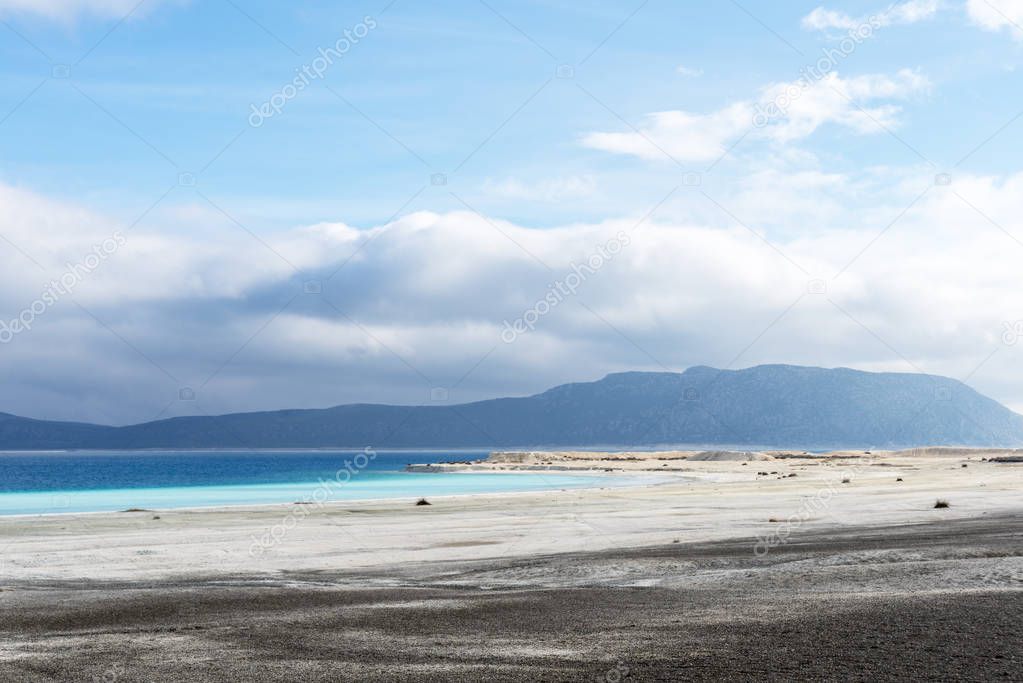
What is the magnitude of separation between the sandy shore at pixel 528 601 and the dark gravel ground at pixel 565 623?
6 cm

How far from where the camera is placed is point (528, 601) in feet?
56.8

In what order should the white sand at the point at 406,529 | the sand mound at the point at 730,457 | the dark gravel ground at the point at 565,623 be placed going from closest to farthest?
the dark gravel ground at the point at 565,623, the white sand at the point at 406,529, the sand mound at the point at 730,457

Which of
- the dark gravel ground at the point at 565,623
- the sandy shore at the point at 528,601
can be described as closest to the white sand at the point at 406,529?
the sandy shore at the point at 528,601

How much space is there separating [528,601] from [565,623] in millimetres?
2729

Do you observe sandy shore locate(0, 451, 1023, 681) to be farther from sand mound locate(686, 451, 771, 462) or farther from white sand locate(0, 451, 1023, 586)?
sand mound locate(686, 451, 771, 462)

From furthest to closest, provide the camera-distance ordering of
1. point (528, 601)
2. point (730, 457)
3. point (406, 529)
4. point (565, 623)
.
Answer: point (730, 457)
point (406, 529)
point (528, 601)
point (565, 623)

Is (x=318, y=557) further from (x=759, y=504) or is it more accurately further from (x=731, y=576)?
(x=759, y=504)

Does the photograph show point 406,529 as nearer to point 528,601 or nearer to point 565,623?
point 528,601

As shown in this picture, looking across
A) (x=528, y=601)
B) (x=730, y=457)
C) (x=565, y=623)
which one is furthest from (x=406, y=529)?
(x=730, y=457)

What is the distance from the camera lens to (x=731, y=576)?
66.6 feet

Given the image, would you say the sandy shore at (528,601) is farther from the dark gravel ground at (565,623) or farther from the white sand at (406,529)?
the white sand at (406,529)

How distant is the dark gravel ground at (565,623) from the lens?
36.8 feet

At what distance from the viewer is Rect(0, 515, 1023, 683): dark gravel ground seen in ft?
36.8

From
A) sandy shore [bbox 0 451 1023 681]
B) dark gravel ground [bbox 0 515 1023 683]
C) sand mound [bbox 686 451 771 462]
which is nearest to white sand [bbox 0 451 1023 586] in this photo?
sandy shore [bbox 0 451 1023 681]
